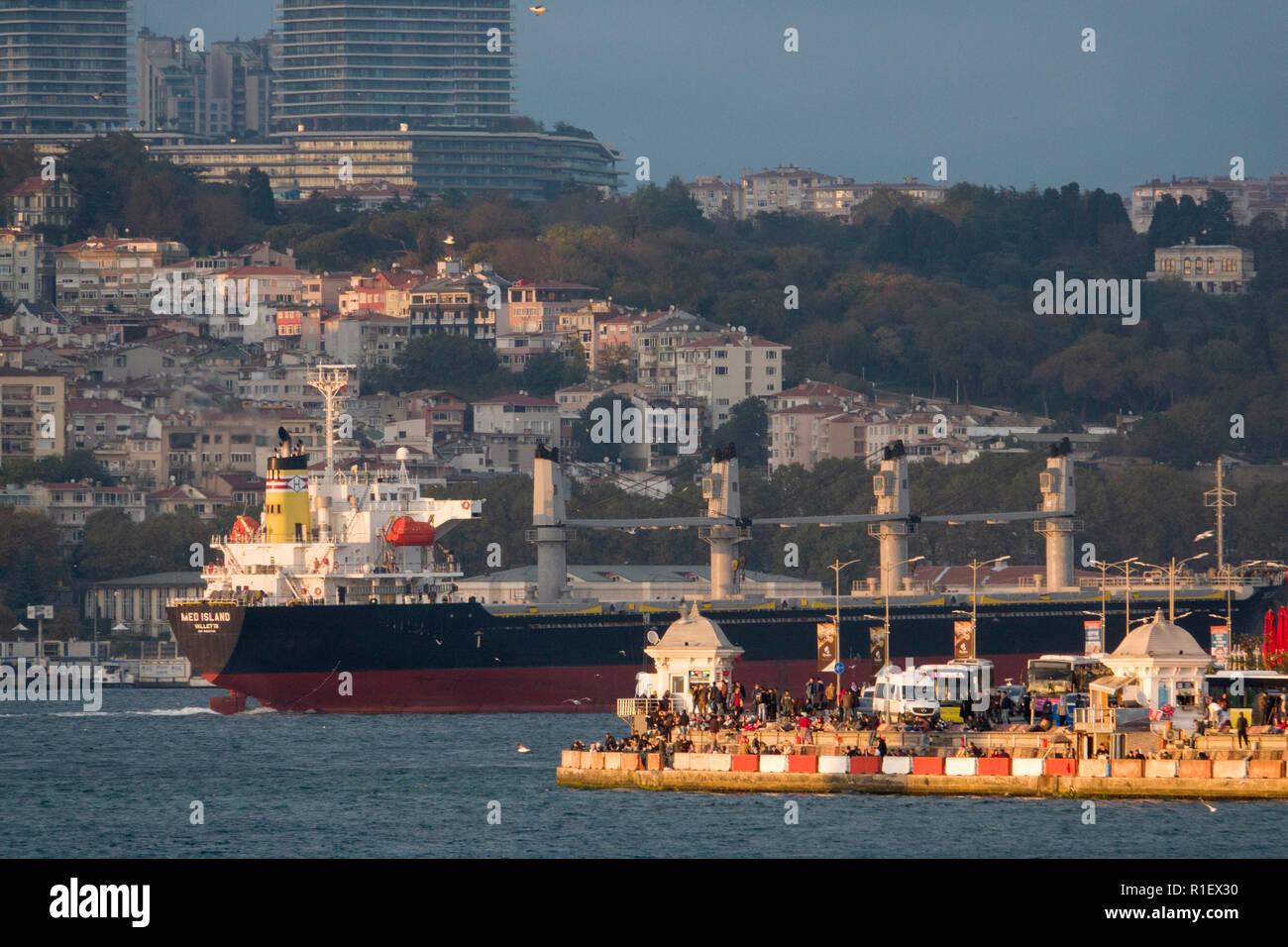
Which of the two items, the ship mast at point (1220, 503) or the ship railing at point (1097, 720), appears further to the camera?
the ship mast at point (1220, 503)

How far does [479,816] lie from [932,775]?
7.83m

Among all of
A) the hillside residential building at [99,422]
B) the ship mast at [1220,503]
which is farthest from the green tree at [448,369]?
the ship mast at [1220,503]

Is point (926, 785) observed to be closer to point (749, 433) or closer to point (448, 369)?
point (749, 433)

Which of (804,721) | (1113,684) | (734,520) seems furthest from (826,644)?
(734,520)

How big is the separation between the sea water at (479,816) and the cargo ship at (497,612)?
1550 centimetres

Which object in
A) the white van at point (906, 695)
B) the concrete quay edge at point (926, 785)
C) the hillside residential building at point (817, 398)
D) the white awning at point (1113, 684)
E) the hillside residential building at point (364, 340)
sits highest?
the hillside residential building at point (364, 340)

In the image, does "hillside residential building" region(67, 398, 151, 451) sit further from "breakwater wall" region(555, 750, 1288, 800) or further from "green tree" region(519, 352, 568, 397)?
"breakwater wall" region(555, 750, 1288, 800)

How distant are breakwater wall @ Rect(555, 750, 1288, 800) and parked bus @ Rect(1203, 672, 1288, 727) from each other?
5282mm

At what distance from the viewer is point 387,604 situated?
84.4 m

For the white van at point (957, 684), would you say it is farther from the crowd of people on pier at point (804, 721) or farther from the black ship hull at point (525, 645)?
the black ship hull at point (525, 645)

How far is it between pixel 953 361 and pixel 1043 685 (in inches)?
5017

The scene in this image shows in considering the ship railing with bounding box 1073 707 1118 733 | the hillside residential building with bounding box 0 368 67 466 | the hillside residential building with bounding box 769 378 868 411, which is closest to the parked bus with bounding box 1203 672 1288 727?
the ship railing with bounding box 1073 707 1118 733

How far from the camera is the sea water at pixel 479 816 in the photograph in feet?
150

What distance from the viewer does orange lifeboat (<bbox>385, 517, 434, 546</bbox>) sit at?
284 feet
